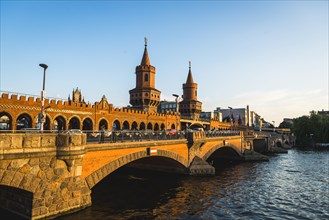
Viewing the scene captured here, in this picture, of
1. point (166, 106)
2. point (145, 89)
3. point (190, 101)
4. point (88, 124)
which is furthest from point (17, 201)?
point (166, 106)

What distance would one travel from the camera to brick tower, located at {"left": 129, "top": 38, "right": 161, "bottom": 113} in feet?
206

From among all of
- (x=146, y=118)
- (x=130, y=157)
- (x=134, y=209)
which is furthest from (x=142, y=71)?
(x=134, y=209)

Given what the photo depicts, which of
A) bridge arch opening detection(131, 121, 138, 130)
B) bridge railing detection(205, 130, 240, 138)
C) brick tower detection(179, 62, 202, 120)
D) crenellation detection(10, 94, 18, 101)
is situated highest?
brick tower detection(179, 62, 202, 120)

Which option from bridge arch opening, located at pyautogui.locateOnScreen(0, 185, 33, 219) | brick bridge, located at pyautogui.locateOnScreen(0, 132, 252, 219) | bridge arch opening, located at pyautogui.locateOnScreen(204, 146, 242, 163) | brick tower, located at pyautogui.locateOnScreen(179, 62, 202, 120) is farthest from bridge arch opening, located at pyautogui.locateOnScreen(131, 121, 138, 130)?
bridge arch opening, located at pyautogui.locateOnScreen(0, 185, 33, 219)

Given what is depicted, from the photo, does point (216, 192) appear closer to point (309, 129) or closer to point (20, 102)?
point (20, 102)

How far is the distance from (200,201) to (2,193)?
15.8 metres

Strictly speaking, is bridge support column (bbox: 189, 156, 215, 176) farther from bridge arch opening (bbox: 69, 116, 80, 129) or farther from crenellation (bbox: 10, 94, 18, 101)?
crenellation (bbox: 10, 94, 18, 101)

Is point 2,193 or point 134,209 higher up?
point 2,193

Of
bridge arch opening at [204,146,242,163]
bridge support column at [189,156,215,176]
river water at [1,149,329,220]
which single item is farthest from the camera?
bridge arch opening at [204,146,242,163]

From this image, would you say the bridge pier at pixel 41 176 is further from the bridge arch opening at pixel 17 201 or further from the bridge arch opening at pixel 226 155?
the bridge arch opening at pixel 226 155

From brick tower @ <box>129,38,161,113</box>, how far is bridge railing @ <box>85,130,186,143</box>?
32405 millimetres

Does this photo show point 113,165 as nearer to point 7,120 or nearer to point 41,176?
point 41,176

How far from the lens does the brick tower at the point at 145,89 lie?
206 ft

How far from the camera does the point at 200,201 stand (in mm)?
21312
